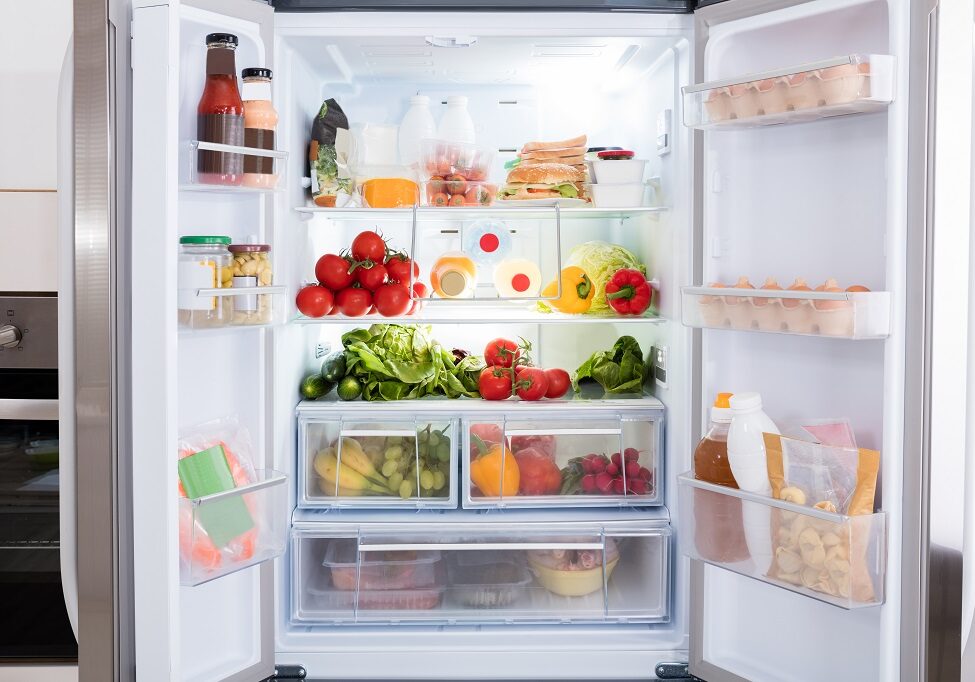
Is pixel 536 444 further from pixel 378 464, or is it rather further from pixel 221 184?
pixel 221 184

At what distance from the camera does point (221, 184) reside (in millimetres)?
1604

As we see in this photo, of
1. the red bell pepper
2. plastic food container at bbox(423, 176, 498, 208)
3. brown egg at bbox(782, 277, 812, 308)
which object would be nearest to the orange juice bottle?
plastic food container at bbox(423, 176, 498, 208)

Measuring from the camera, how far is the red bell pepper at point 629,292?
7.00ft

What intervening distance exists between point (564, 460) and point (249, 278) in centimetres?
96

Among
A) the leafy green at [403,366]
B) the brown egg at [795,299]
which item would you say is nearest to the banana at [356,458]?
the leafy green at [403,366]

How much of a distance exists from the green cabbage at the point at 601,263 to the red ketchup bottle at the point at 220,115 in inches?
39.8

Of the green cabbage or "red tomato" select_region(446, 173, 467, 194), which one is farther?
the green cabbage

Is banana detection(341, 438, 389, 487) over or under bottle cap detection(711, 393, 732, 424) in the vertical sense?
under

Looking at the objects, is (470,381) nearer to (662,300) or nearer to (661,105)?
(662,300)

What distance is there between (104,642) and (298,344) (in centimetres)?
91

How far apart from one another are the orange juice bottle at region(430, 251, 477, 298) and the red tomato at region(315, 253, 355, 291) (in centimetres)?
23

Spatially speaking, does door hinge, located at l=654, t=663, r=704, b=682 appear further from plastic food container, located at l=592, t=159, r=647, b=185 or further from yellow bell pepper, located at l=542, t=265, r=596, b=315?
plastic food container, located at l=592, t=159, r=647, b=185

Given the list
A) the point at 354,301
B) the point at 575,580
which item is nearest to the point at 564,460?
the point at 575,580

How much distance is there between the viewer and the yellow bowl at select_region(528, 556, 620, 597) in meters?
2.11
